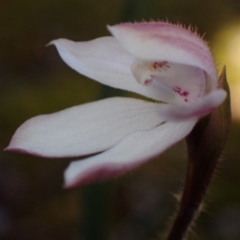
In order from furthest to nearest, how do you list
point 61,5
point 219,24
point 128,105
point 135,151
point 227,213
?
point 61,5
point 219,24
point 227,213
point 128,105
point 135,151

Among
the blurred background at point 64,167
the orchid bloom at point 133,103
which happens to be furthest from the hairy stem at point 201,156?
the blurred background at point 64,167

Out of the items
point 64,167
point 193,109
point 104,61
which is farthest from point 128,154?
point 64,167

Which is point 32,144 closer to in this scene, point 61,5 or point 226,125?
point 226,125

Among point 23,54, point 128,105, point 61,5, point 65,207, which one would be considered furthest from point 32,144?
point 61,5

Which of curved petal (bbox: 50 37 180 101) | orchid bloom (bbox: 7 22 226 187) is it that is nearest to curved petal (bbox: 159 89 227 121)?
orchid bloom (bbox: 7 22 226 187)

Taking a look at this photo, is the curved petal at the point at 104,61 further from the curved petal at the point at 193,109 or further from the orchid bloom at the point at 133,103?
the curved petal at the point at 193,109
